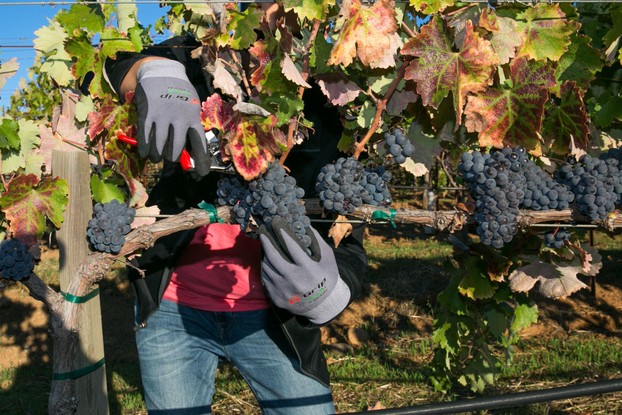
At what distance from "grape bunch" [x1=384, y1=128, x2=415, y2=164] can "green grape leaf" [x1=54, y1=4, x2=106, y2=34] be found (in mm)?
880

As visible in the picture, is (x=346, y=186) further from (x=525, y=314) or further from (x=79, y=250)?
(x=525, y=314)

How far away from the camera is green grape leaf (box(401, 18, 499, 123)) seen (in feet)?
5.06

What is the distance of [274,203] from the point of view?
5.11 ft

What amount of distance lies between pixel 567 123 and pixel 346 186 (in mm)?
721

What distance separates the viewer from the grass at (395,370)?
4.25 metres

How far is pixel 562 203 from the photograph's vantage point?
1719 mm

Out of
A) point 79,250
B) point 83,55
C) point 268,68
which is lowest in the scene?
point 79,250

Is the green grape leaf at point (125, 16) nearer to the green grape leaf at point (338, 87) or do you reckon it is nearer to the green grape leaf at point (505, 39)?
the green grape leaf at point (338, 87)

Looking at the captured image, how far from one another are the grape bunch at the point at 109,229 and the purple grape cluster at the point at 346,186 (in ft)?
1.58

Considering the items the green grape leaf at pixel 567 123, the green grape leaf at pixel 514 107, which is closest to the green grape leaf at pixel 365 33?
the green grape leaf at pixel 514 107

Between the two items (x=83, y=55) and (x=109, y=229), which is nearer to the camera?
(x=109, y=229)

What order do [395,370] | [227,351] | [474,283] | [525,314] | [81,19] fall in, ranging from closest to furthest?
[81,19] < [227,351] < [474,283] < [525,314] < [395,370]

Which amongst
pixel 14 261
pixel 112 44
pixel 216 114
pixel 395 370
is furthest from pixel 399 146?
pixel 395 370

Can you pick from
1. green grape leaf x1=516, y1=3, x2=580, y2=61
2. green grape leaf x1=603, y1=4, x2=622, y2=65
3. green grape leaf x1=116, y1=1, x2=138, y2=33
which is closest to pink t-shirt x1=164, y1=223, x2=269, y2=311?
green grape leaf x1=116, y1=1, x2=138, y2=33
